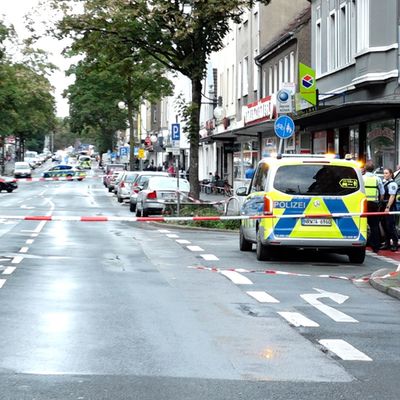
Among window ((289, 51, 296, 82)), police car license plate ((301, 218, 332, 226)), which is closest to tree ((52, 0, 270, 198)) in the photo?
window ((289, 51, 296, 82))

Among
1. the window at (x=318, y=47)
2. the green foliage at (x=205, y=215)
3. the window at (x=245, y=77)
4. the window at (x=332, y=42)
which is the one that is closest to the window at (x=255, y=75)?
the window at (x=245, y=77)

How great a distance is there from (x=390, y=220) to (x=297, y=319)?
962cm

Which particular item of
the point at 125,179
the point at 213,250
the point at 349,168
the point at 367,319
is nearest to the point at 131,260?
the point at 213,250

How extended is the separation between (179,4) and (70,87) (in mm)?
48840

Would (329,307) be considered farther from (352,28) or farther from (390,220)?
(352,28)

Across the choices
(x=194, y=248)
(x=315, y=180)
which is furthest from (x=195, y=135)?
(x=315, y=180)

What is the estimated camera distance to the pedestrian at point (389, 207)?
18.7 meters

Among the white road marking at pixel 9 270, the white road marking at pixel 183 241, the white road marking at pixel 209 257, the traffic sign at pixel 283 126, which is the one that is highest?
the traffic sign at pixel 283 126

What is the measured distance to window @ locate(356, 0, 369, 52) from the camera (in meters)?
26.3

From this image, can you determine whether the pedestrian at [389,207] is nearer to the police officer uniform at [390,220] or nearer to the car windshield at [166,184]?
the police officer uniform at [390,220]

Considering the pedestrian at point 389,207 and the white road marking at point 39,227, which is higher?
the pedestrian at point 389,207

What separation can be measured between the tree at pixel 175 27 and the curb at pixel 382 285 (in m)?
14.4

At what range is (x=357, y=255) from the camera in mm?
16391

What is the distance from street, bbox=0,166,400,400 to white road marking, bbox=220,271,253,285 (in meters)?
0.02
